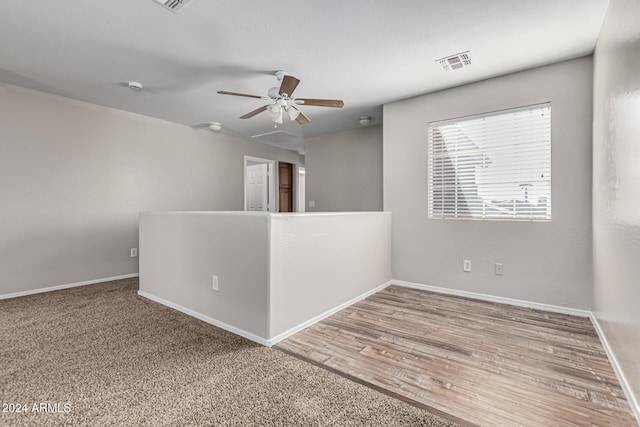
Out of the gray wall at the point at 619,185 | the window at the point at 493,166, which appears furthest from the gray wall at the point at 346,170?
the gray wall at the point at 619,185

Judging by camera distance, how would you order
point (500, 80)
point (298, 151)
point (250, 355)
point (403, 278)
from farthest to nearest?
1. point (298, 151)
2. point (403, 278)
3. point (500, 80)
4. point (250, 355)

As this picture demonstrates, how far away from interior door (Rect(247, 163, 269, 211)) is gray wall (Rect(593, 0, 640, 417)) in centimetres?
563

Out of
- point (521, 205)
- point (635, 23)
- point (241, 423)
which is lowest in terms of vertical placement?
point (241, 423)

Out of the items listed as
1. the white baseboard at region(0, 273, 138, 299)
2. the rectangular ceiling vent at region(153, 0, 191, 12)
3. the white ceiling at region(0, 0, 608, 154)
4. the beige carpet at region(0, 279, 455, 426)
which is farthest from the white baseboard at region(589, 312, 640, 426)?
the white baseboard at region(0, 273, 138, 299)

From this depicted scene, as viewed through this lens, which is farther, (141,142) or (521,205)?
(141,142)

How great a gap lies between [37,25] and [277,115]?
76.4 inches

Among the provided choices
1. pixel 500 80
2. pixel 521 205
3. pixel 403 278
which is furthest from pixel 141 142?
pixel 521 205

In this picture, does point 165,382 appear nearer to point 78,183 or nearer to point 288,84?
point 288,84

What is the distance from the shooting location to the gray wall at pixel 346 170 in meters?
5.06

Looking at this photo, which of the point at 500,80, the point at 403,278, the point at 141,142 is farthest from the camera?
the point at 141,142

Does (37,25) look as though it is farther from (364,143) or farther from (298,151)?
(298,151)

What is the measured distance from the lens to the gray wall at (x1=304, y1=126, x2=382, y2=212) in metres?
5.06

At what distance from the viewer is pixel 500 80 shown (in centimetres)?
307

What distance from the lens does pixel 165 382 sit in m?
1.66
